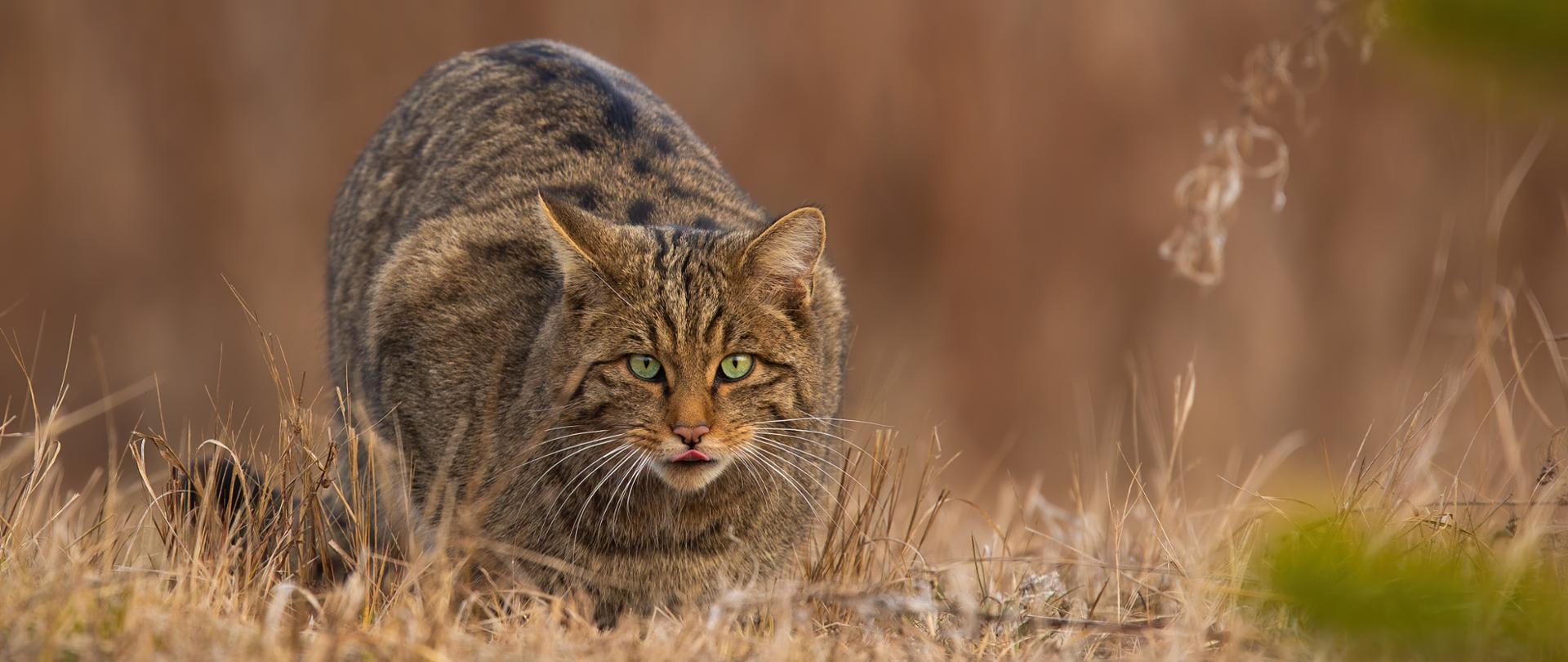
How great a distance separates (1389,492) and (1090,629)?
872 mm

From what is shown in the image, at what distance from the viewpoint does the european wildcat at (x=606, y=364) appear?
336 cm

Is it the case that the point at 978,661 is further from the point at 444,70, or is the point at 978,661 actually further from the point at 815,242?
the point at 444,70

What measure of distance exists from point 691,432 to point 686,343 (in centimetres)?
26

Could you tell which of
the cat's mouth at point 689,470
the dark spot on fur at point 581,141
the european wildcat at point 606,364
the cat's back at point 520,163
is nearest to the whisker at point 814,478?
the european wildcat at point 606,364

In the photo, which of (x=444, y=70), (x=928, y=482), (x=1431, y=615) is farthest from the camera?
(x=444, y=70)

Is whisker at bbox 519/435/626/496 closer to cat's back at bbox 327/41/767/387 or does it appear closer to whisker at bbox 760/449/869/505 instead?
whisker at bbox 760/449/869/505

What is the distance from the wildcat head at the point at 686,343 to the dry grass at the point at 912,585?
0.33 metres

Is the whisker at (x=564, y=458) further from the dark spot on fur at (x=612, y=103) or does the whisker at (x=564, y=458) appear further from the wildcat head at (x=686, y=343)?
the dark spot on fur at (x=612, y=103)

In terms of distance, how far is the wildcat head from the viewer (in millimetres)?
3285

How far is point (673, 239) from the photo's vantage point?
352 centimetres

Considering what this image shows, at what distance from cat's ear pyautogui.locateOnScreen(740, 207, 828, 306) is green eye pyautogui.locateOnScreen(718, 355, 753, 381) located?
0.64ft

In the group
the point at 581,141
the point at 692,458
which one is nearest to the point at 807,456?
the point at 692,458

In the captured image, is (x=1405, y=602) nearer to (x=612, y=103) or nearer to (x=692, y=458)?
(x=692, y=458)

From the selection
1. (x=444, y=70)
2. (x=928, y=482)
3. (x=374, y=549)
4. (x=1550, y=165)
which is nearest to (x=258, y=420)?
(x=444, y=70)
